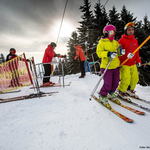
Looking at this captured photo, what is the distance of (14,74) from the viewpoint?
10.9ft

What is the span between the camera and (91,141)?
124 cm

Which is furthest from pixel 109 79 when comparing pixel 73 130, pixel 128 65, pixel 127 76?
pixel 73 130

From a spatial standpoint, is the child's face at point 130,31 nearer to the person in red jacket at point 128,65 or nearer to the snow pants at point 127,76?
the person in red jacket at point 128,65

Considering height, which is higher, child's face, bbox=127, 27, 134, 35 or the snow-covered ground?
child's face, bbox=127, 27, 134, 35

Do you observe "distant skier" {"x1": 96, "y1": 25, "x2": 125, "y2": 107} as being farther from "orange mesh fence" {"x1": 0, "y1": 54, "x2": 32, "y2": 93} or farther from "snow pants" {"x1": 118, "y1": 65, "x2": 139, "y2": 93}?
"orange mesh fence" {"x1": 0, "y1": 54, "x2": 32, "y2": 93}

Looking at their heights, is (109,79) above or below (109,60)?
below

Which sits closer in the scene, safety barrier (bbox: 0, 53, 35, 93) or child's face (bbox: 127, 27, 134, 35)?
child's face (bbox: 127, 27, 134, 35)

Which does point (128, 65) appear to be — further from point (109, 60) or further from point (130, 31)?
point (130, 31)

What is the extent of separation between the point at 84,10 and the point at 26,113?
18361 mm

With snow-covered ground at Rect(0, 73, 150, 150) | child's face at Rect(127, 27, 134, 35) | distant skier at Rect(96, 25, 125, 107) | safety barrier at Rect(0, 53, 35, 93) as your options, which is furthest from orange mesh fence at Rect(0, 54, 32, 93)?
child's face at Rect(127, 27, 134, 35)

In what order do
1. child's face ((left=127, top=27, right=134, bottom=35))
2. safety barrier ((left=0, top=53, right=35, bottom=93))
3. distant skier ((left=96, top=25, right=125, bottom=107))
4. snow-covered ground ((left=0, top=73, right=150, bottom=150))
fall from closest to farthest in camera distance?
snow-covered ground ((left=0, top=73, right=150, bottom=150))
distant skier ((left=96, top=25, right=125, bottom=107))
child's face ((left=127, top=27, right=134, bottom=35))
safety barrier ((left=0, top=53, right=35, bottom=93))

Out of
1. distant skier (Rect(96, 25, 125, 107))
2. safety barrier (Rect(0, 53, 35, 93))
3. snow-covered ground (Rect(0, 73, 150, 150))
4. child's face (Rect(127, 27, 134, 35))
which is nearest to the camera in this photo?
snow-covered ground (Rect(0, 73, 150, 150))

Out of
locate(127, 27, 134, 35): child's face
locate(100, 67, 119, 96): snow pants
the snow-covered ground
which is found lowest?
the snow-covered ground

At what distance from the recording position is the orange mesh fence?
3.18m
